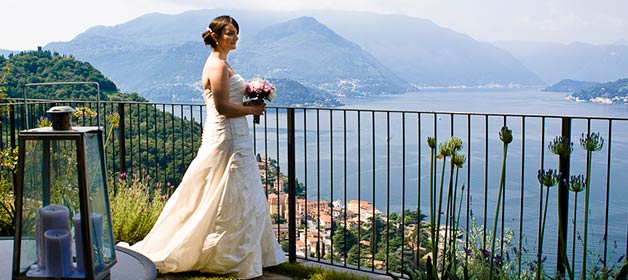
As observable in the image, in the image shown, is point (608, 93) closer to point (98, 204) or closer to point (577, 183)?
point (577, 183)

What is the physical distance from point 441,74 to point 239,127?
20.0 m

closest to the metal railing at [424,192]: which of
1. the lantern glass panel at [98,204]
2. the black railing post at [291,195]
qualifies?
the black railing post at [291,195]

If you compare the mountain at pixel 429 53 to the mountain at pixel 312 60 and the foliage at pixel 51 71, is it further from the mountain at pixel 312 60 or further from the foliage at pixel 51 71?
the foliage at pixel 51 71

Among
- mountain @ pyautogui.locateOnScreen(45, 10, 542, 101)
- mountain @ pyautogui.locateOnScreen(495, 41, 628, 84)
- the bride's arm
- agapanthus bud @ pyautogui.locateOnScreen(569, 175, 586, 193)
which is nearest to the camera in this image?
agapanthus bud @ pyautogui.locateOnScreen(569, 175, 586, 193)

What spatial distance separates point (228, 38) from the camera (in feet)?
12.1

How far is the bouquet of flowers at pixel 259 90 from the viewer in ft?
12.3

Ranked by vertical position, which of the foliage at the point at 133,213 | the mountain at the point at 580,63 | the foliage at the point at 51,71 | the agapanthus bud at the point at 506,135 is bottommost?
the foliage at the point at 133,213

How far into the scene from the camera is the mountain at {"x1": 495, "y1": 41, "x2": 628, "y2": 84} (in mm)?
19656

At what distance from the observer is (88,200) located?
1264 millimetres

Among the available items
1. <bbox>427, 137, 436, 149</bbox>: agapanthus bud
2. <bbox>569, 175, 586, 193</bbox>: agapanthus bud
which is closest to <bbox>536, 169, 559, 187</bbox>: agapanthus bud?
<bbox>569, 175, 586, 193</bbox>: agapanthus bud

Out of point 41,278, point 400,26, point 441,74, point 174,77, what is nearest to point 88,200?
point 41,278

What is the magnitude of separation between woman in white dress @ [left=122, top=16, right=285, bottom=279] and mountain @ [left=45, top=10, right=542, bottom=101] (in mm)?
10412

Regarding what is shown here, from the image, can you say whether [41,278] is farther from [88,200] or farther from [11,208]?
[11,208]

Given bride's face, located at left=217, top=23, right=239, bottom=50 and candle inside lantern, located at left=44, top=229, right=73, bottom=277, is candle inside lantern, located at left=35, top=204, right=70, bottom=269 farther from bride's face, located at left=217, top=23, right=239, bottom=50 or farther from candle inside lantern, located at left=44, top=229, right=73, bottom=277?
bride's face, located at left=217, top=23, right=239, bottom=50
